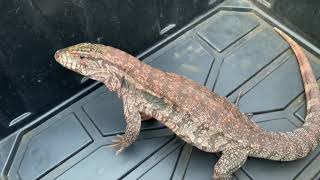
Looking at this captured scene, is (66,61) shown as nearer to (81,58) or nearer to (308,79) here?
(81,58)

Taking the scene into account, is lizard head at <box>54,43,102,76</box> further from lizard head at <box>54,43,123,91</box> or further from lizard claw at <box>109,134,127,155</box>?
lizard claw at <box>109,134,127,155</box>

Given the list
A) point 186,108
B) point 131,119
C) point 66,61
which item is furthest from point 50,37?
point 186,108

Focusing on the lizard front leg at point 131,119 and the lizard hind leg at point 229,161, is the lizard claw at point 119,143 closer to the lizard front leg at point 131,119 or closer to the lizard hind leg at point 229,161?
the lizard front leg at point 131,119

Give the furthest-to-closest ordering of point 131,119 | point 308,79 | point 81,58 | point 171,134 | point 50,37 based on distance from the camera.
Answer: point 308,79
point 171,134
point 50,37
point 131,119
point 81,58

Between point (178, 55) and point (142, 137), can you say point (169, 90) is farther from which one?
point (178, 55)

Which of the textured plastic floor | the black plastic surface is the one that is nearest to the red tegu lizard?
the textured plastic floor

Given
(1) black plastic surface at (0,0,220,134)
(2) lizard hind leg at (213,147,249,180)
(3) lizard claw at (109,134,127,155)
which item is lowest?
(3) lizard claw at (109,134,127,155)

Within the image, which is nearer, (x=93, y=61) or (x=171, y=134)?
(x=93, y=61)
